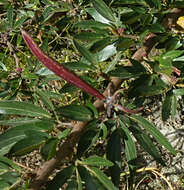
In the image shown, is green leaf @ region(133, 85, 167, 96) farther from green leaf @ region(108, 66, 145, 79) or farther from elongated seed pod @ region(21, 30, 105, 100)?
elongated seed pod @ region(21, 30, 105, 100)

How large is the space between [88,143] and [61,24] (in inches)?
26.5

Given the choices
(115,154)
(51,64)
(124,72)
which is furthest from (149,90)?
(51,64)

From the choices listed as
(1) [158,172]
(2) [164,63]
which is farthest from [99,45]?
(1) [158,172]

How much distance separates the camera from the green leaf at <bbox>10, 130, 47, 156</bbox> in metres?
0.58

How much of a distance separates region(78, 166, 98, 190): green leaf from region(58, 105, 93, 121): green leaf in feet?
0.39

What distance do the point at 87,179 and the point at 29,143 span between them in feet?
0.49

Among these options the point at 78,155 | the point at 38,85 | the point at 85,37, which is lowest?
the point at 78,155

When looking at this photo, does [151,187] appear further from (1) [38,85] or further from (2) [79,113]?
(2) [79,113]

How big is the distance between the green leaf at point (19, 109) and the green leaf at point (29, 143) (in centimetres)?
7

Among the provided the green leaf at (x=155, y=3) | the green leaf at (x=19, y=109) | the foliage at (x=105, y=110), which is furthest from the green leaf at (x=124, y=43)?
the green leaf at (x=19, y=109)

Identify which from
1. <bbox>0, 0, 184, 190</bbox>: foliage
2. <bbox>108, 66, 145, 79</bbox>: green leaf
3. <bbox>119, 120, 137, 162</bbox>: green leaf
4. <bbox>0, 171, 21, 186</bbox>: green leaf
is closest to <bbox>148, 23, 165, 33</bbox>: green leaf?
<bbox>0, 0, 184, 190</bbox>: foliage

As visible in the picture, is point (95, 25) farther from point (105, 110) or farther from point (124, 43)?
point (105, 110)

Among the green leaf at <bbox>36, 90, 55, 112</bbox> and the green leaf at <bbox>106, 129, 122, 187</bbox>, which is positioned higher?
the green leaf at <bbox>36, 90, 55, 112</bbox>

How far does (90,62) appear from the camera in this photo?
0.72m
